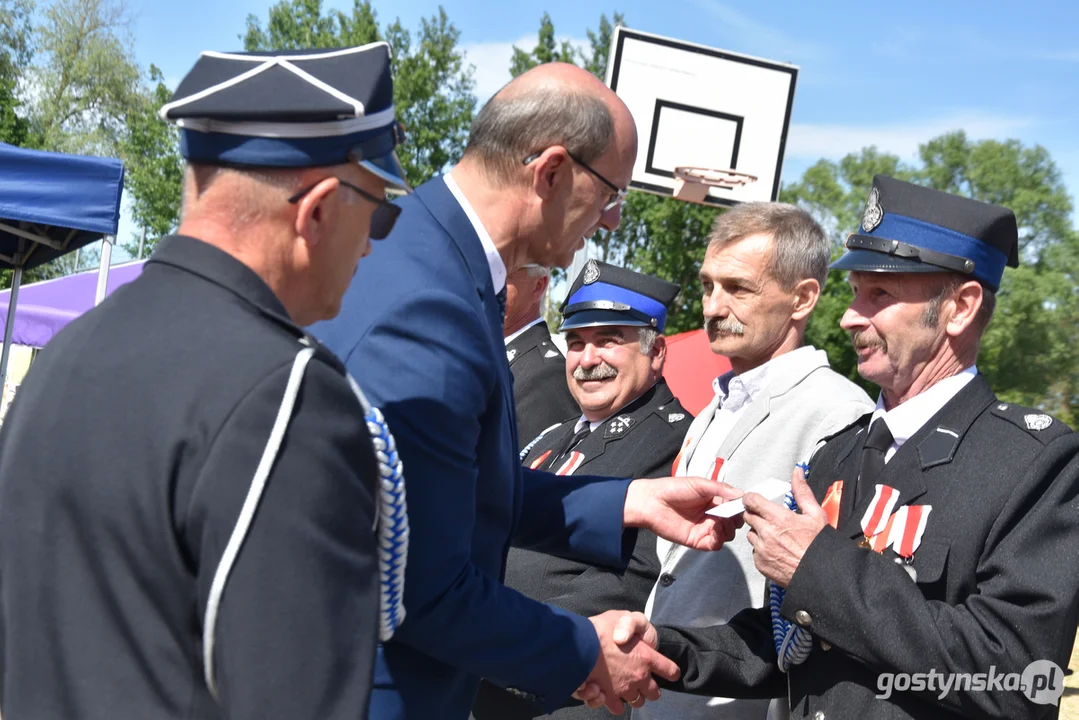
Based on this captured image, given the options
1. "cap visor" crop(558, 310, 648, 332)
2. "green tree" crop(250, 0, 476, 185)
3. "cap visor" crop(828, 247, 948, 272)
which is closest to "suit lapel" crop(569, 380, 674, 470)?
"cap visor" crop(558, 310, 648, 332)

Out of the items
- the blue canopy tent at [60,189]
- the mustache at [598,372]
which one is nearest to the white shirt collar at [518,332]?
the mustache at [598,372]

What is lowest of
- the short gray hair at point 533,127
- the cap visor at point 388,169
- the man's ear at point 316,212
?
the man's ear at point 316,212

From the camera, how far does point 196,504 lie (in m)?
1.25

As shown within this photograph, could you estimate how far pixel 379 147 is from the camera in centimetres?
161

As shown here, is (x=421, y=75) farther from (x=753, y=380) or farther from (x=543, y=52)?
(x=753, y=380)

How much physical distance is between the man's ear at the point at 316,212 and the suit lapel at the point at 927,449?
1526mm

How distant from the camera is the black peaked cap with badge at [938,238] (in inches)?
103

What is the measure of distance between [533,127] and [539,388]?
2944 mm

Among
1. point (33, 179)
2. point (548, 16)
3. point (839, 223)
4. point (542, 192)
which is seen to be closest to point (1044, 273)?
point (839, 223)

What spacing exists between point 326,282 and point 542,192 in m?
0.80

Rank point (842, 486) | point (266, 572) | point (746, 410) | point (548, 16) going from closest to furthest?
point (266, 572) → point (842, 486) → point (746, 410) → point (548, 16)

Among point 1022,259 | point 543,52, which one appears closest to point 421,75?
point 543,52

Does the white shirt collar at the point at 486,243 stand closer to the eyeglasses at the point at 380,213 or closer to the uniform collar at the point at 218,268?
the eyeglasses at the point at 380,213

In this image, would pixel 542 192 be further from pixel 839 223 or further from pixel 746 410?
pixel 839 223
